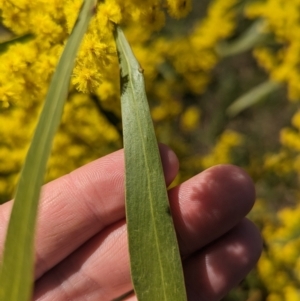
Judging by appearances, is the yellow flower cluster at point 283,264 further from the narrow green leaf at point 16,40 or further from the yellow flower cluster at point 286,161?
the narrow green leaf at point 16,40

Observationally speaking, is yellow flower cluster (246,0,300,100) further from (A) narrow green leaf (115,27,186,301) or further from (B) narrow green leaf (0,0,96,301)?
(B) narrow green leaf (0,0,96,301)


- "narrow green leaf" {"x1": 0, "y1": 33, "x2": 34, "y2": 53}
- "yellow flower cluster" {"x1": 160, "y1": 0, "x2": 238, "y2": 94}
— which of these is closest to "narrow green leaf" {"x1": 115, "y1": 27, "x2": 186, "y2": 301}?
"narrow green leaf" {"x1": 0, "y1": 33, "x2": 34, "y2": 53}

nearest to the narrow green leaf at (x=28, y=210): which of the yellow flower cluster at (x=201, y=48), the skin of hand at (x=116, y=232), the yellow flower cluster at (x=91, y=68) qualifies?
the yellow flower cluster at (x=91, y=68)

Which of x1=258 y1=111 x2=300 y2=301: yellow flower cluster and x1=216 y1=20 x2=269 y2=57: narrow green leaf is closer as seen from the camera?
x1=258 y1=111 x2=300 y2=301: yellow flower cluster

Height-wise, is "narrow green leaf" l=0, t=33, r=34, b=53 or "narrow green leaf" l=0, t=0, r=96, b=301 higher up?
"narrow green leaf" l=0, t=33, r=34, b=53

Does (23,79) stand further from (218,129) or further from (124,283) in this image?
(218,129)

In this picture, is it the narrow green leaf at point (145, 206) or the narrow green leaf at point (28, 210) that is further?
the narrow green leaf at point (145, 206)
